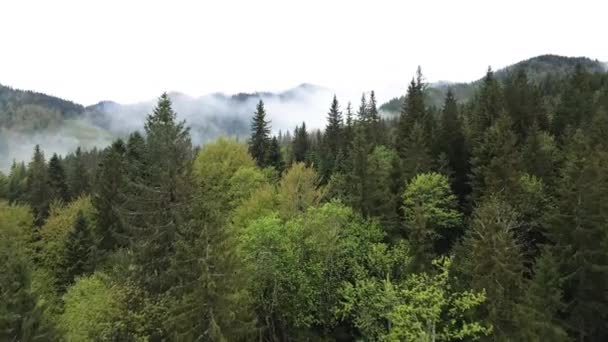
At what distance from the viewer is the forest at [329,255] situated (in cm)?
2658

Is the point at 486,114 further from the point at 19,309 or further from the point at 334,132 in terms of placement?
the point at 19,309

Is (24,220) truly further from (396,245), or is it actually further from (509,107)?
(509,107)

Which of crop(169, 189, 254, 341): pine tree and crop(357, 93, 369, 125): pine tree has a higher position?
crop(357, 93, 369, 125): pine tree

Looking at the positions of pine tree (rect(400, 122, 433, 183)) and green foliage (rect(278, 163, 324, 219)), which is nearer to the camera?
green foliage (rect(278, 163, 324, 219))

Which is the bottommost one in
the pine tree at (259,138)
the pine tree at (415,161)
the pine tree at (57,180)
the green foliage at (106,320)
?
the green foliage at (106,320)

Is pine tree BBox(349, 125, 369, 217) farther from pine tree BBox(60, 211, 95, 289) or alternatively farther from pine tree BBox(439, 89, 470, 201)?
pine tree BBox(60, 211, 95, 289)

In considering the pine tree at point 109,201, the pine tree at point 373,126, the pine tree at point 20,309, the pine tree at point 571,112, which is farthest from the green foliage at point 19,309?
the pine tree at point 571,112

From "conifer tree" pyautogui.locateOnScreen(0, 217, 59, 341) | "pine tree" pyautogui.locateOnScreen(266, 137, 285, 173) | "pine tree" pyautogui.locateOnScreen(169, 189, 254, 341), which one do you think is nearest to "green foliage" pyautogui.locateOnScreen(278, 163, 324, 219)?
"pine tree" pyautogui.locateOnScreen(169, 189, 254, 341)

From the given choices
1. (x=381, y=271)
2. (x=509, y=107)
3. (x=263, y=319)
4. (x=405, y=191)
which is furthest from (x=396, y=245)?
(x=509, y=107)

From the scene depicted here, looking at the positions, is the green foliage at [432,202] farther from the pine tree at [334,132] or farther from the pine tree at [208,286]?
the pine tree at [334,132]

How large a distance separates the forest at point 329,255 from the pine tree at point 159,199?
136 millimetres

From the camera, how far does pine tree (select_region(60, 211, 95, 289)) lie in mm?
48781

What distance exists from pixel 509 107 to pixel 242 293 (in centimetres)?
5151

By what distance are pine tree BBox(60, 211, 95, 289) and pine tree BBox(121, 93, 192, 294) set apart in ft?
41.1
